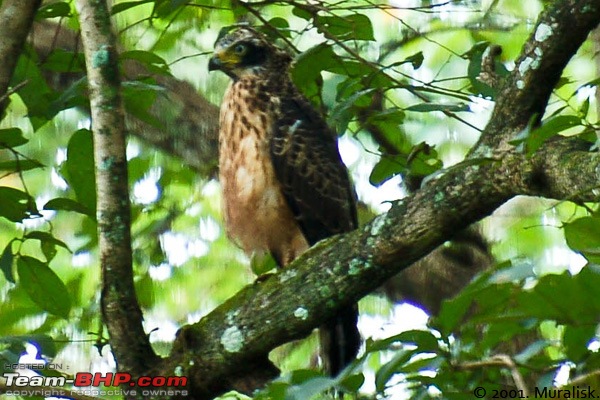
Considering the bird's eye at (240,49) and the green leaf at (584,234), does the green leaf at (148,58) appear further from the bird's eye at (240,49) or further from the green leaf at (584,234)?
the green leaf at (584,234)

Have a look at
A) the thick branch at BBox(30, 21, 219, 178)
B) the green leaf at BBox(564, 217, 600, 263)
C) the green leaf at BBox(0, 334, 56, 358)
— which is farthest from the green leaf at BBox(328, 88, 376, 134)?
the thick branch at BBox(30, 21, 219, 178)

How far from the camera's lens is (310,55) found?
3508mm

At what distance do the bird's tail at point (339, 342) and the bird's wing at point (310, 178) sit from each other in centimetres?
55

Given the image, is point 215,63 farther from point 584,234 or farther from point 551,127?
point 584,234

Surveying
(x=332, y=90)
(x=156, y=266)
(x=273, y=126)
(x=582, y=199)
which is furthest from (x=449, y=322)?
(x=156, y=266)

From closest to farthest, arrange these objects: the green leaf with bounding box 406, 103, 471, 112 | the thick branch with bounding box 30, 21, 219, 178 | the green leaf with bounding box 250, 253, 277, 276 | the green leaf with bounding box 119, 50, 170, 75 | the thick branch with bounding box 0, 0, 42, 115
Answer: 1. the thick branch with bounding box 0, 0, 42, 115
2. the green leaf with bounding box 406, 103, 471, 112
3. the green leaf with bounding box 119, 50, 170, 75
4. the green leaf with bounding box 250, 253, 277, 276
5. the thick branch with bounding box 30, 21, 219, 178

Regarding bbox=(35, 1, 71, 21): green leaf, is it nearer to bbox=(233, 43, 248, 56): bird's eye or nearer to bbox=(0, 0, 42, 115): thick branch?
bbox=(0, 0, 42, 115): thick branch

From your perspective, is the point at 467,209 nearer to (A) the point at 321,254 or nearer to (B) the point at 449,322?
(A) the point at 321,254

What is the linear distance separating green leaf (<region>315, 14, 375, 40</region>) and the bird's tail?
33.9 inches

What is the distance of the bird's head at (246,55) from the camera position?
4523mm

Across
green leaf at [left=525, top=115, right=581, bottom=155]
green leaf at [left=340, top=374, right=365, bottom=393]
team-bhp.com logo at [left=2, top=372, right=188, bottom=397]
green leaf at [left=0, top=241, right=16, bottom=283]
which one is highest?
green leaf at [left=0, top=241, right=16, bottom=283]

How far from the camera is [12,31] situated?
302cm

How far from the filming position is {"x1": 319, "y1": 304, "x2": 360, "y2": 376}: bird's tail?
145 inches

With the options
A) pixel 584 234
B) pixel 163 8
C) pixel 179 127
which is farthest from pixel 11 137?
pixel 179 127
